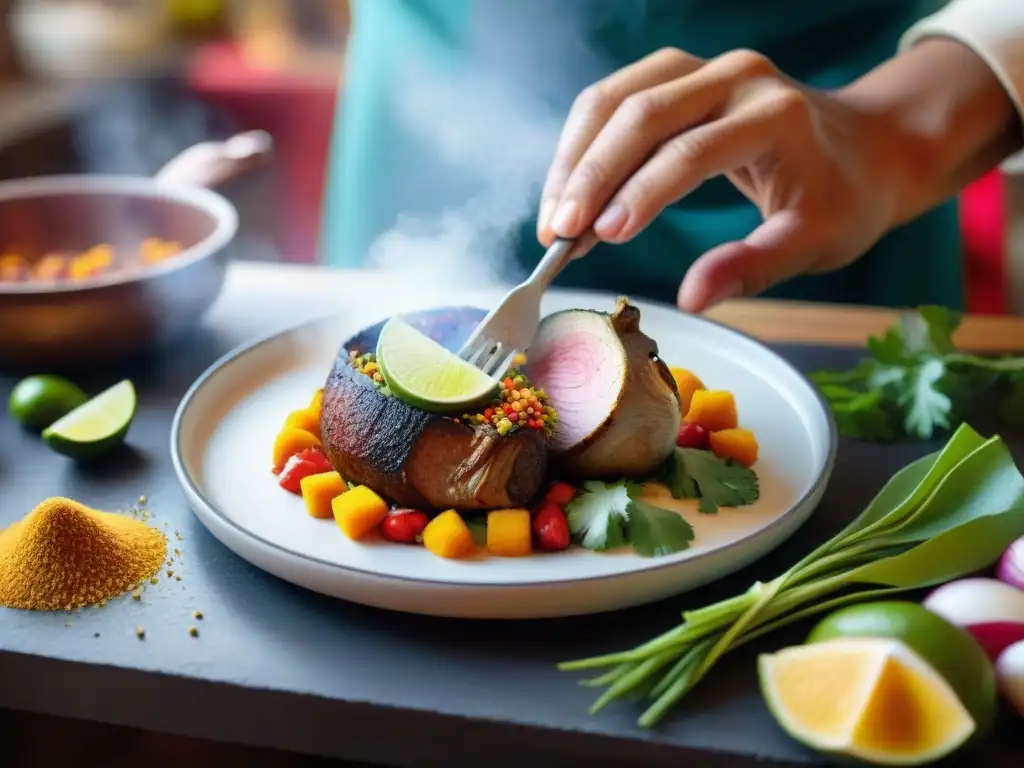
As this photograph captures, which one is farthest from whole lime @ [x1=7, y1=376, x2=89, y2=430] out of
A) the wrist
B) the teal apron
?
the wrist

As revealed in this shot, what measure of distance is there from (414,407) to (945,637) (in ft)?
2.25

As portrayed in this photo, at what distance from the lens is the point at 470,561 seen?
4.32ft

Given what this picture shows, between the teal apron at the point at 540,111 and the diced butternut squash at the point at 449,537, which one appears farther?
the teal apron at the point at 540,111

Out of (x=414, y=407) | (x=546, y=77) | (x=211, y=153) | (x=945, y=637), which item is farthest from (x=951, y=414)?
(x=211, y=153)

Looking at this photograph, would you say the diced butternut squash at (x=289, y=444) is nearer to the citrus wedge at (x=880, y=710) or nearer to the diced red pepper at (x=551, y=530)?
the diced red pepper at (x=551, y=530)

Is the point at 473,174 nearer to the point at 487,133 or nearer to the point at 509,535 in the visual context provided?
the point at 487,133

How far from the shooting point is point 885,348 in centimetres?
179

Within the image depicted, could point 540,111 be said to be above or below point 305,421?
above

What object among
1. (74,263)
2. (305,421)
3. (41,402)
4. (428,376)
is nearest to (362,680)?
(428,376)

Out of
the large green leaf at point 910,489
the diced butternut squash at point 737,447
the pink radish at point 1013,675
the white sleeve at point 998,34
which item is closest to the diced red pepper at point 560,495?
the diced butternut squash at point 737,447

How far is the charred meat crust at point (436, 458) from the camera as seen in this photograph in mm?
1368

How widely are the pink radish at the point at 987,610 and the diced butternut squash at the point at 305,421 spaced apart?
0.87 m

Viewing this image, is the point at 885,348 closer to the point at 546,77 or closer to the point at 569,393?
the point at 569,393

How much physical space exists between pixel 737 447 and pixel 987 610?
17.0 inches
